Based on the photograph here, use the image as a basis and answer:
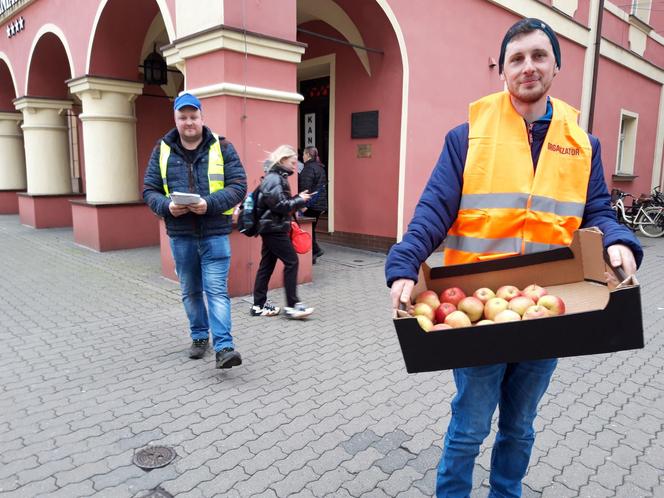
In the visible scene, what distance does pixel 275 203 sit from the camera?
195 inches

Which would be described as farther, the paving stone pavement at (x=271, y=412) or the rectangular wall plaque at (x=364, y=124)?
the rectangular wall plaque at (x=364, y=124)

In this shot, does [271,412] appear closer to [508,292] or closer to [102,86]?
[508,292]

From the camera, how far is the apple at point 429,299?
5.85 feet

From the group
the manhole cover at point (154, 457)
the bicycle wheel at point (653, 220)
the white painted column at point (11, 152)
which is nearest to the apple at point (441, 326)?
the manhole cover at point (154, 457)

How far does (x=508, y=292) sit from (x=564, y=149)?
1.98ft

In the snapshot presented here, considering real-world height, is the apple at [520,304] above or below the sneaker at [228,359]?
above

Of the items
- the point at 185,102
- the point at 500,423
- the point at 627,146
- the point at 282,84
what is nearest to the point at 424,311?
the point at 500,423

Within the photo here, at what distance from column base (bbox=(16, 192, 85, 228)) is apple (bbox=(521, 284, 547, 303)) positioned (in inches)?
497

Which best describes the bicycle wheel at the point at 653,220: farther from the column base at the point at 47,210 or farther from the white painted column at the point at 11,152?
the white painted column at the point at 11,152

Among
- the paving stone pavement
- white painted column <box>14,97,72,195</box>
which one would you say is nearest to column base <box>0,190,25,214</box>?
white painted column <box>14,97,72,195</box>

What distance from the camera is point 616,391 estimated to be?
377 cm

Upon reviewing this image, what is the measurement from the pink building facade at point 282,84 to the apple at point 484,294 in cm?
450

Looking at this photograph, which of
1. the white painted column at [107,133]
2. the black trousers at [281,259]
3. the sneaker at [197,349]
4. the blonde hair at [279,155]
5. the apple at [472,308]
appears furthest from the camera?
the white painted column at [107,133]

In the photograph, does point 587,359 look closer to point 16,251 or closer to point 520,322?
point 520,322
